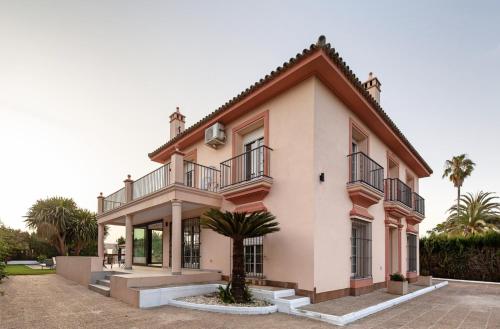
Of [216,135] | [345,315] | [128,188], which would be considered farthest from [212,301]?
[128,188]

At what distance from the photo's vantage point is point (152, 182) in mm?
12336

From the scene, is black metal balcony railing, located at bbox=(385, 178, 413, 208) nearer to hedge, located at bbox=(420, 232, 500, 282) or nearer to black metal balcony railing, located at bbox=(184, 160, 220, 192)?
hedge, located at bbox=(420, 232, 500, 282)

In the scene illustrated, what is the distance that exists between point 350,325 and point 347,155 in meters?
5.25

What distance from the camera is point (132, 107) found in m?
14.5

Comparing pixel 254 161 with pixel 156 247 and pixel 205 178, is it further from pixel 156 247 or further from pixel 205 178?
pixel 156 247

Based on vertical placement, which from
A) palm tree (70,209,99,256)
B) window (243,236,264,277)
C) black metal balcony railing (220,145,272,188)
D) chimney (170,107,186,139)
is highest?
chimney (170,107,186,139)

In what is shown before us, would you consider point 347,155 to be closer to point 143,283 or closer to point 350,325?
point 350,325

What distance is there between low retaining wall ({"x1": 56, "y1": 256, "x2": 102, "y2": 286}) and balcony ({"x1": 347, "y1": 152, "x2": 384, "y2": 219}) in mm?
9380

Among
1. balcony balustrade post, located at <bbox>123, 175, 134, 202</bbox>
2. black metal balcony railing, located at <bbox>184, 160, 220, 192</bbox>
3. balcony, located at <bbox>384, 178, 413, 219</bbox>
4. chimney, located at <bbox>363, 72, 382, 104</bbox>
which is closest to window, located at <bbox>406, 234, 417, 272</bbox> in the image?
balcony, located at <bbox>384, 178, 413, 219</bbox>

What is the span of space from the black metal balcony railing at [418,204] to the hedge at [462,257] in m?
2.99

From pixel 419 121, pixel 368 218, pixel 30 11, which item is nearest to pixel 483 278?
pixel 419 121

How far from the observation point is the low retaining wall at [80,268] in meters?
12.3

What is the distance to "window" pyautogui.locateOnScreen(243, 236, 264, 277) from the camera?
9992 mm

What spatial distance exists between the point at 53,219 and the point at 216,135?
26471 mm
